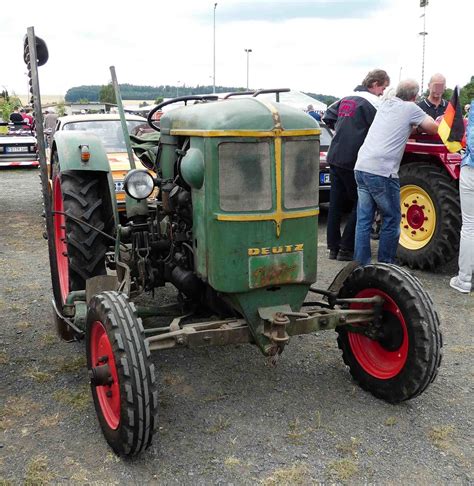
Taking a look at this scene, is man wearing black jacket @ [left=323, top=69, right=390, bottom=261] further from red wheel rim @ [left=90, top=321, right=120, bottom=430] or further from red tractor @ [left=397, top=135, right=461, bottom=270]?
red wheel rim @ [left=90, top=321, right=120, bottom=430]

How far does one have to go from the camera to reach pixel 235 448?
2.63 meters

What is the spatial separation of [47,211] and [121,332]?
3.36 feet

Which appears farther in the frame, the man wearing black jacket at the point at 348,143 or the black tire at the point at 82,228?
the man wearing black jacket at the point at 348,143

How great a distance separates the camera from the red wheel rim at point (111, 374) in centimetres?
251

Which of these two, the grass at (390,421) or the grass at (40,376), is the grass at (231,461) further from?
the grass at (40,376)

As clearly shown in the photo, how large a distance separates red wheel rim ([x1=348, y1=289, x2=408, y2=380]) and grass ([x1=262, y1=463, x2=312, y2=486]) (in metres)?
0.77

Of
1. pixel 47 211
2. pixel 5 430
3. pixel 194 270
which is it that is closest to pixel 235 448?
pixel 194 270

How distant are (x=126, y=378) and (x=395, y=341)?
1420 mm

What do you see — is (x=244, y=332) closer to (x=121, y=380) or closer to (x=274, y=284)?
(x=274, y=284)

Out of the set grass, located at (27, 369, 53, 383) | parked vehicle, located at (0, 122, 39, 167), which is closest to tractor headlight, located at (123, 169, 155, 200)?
grass, located at (27, 369, 53, 383)

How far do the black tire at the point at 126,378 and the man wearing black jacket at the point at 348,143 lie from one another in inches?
134

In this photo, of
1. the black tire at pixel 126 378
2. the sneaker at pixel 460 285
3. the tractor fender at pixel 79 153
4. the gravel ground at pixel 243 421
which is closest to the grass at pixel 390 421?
the gravel ground at pixel 243 421

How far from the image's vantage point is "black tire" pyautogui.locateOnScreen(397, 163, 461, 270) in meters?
5.23

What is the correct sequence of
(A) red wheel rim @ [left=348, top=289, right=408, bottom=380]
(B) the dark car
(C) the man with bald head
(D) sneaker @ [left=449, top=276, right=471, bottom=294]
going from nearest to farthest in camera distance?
(A) red wheel rim @ [left=348, top=289, right=408, bottom=380]
(D) sneaker @ [left=449, top=276, right=471, bottom=294]
(C) the man with bald head
(B) the dark car
